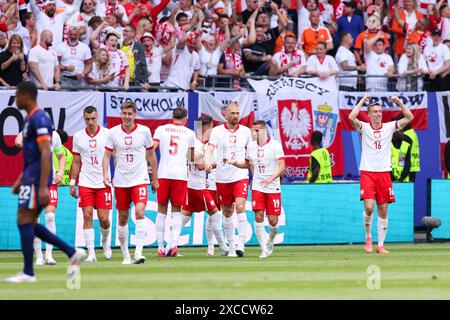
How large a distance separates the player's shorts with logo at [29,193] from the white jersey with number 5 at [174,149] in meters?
6.40

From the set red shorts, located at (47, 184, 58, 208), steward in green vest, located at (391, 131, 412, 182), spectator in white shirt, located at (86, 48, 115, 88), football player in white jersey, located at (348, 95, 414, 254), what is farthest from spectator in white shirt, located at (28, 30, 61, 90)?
steward in green vest, located at (391, 131, 412, 182)

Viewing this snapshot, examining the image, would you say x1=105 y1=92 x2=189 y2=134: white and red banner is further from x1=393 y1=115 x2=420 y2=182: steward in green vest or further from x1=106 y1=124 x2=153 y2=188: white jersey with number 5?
x1=106 y1=124 x2=153 y2=188: white jersey with number 5

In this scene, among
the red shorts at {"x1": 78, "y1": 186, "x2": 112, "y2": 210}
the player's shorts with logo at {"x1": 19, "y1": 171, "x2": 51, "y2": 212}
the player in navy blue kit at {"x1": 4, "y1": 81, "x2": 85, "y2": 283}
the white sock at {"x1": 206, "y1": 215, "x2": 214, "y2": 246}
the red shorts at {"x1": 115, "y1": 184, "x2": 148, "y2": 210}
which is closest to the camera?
the player in navy blue kit at {"x1": 4, "y1": 81, "x2": 85, "y2": 283}

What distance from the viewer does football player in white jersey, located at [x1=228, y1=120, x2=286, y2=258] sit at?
69.2 feet

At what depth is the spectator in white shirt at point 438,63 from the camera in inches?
1191

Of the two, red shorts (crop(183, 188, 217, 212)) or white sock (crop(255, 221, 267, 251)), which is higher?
red shorts (crop(183, 188, 217, 212))

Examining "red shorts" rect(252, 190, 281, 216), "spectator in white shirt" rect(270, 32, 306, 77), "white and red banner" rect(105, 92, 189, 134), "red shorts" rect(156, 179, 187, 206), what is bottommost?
"red shorts" rect(252, 190, 281, 216)

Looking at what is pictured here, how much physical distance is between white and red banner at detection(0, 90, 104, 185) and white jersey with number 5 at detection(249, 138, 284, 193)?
20.0 ft

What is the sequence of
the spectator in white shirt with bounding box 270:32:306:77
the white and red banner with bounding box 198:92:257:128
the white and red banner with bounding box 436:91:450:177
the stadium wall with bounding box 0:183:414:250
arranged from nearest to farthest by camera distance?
the stadium wall with bounding box 0:183:414:250
the white and red banner with bounding box 198:92:257:128
the spectator in white shirt with bounding box 270:32:306:77
the white and red banner with bounding box 436:91:450:177

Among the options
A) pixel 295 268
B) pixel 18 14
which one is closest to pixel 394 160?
pixel 18 14

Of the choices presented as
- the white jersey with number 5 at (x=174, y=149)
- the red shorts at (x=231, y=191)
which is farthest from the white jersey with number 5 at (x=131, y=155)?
the red shorts at (x=231, y=191)

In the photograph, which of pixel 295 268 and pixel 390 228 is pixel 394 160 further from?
pixel 295 268

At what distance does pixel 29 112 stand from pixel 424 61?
58.2 feet

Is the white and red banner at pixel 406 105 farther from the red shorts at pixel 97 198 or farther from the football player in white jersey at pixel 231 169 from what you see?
the red shorts at pixel 97 198
